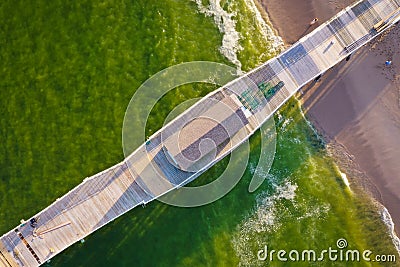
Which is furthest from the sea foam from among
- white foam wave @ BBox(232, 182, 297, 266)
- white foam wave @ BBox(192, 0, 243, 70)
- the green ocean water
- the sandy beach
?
white foam wave @ BBox(232, 182, 297, 266)

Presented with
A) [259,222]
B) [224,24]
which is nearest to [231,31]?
[224,24]

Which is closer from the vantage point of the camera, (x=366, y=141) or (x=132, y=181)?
(x=132, y=181)

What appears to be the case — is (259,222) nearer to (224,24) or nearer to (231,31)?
(231,31)

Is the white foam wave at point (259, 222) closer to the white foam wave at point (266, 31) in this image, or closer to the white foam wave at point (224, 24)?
the white foam wave at point (266, 31)

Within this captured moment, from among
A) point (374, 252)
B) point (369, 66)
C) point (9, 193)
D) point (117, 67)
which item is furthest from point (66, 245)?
point (369, 66)

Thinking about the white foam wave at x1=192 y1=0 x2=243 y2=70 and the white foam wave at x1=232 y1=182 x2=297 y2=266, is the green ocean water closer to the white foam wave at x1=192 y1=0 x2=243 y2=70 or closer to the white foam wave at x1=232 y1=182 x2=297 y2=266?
the white foam wave at x1=232 y1=182 x2=297 y2=266

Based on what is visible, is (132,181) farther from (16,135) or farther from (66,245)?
(16,135)
